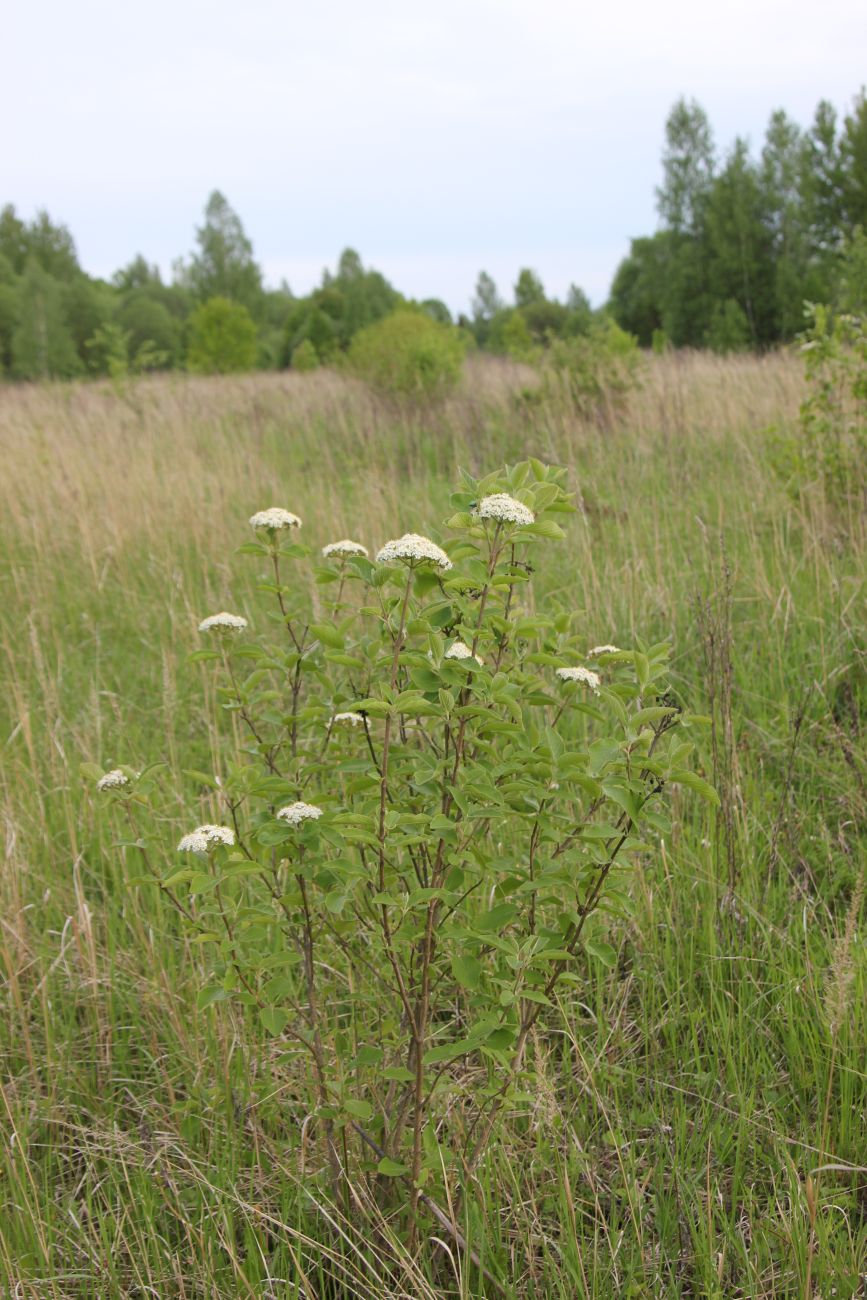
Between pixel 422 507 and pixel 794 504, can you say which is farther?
pixel 422 507

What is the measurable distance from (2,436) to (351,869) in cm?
886

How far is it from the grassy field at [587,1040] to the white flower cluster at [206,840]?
2.02 feet

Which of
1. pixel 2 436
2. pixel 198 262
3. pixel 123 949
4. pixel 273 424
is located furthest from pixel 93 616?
pixel 198 262

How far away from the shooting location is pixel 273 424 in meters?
10.6

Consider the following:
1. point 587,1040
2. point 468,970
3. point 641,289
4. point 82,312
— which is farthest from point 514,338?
point 468,970

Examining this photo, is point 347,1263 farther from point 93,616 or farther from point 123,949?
point 93,616

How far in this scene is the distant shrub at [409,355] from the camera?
11523 millimetres

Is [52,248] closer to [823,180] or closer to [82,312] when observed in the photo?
[82,312]

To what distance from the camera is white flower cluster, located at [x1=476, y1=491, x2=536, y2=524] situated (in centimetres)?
127

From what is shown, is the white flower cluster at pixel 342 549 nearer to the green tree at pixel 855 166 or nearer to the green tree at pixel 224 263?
the green tree at pixel 855 166

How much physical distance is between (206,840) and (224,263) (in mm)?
50471

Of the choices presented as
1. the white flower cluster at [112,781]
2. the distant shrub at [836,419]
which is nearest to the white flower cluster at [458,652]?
the white flower cluster at [112,781]

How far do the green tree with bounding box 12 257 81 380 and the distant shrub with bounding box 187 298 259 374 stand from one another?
802cm

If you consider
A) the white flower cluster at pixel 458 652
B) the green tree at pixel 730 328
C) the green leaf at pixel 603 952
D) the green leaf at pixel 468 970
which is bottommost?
the green leaf at pixel 603 952
